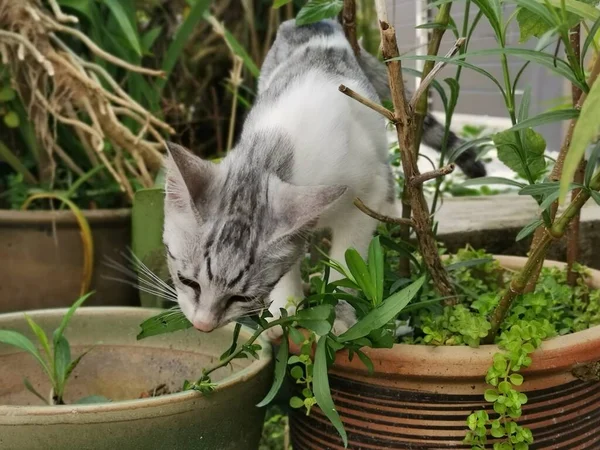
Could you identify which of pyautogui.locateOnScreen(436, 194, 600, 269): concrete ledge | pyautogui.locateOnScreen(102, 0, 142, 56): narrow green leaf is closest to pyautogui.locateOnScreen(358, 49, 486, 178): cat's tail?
pyautogui.locateOnScreen(436, 194, 600, 269): concrete ledge

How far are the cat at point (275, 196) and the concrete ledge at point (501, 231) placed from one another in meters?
0.51

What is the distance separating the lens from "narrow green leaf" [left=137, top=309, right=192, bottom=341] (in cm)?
104

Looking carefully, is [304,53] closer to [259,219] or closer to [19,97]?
[259,219]

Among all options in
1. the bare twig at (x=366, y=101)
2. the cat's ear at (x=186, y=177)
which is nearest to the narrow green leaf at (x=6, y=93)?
the cat's ear at (x=186, y=177)

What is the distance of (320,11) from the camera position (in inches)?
47.7

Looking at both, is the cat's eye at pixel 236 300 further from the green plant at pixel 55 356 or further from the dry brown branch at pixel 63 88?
the dry brown branch at pixel 63 88

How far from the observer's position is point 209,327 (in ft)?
3.44

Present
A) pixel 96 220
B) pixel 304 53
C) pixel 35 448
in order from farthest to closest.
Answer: pixel 96 220, pixel 304 53, pixel 35 448

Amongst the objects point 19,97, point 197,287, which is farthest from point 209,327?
point 19,97

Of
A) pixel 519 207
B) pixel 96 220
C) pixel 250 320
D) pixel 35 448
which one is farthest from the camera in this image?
pixel 519 207

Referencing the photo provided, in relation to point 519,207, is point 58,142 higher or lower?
higher

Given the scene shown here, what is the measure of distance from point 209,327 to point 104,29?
1.18 m

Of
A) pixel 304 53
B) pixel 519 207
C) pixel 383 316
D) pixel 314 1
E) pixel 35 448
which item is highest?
pixel 314 1

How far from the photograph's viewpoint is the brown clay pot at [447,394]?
0.97m
